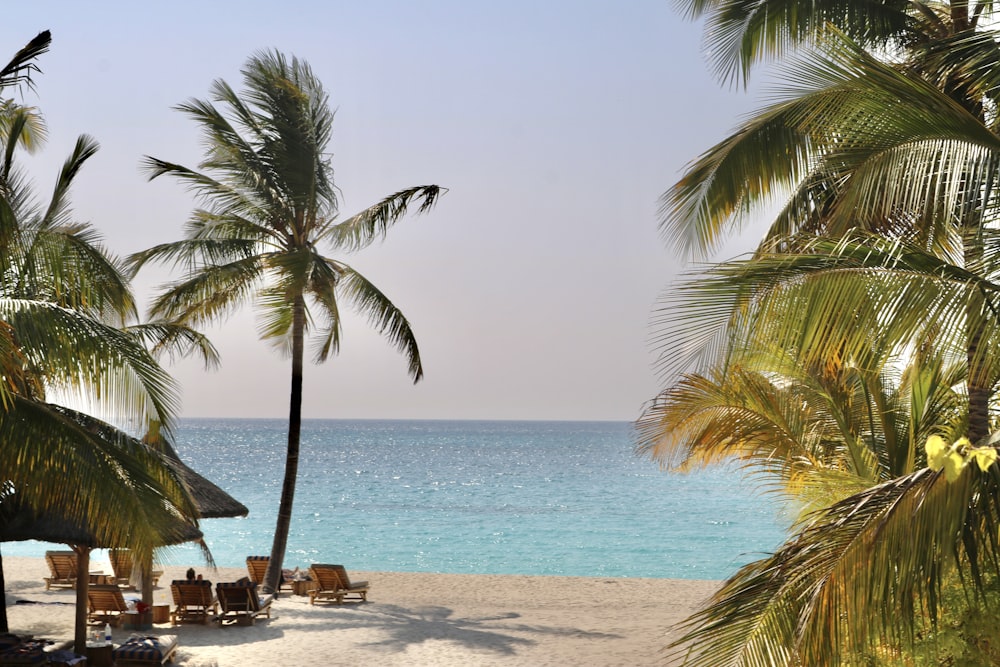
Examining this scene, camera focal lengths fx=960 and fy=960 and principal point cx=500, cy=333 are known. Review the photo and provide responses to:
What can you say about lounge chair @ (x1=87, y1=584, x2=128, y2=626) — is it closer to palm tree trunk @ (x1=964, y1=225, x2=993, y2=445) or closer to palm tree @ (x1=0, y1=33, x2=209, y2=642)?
palm tree @ (x1=0, y1=33, x2=209, y2=642)

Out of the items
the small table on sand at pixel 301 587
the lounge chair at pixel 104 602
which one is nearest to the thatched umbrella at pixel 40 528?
the lounge chair at pixel 104 602

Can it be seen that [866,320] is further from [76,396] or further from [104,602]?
[104,602]

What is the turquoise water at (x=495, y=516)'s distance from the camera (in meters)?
36.2

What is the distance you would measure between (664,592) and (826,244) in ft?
48.0

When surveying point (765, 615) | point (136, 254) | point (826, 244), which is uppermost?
point (136, 254)

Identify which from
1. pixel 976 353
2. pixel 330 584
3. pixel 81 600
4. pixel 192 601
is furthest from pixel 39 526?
pixel 976 353

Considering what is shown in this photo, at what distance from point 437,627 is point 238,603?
2692 mm

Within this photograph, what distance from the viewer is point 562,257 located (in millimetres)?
92312

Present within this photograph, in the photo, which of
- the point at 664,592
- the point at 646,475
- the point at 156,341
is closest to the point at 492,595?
the point at 664,592

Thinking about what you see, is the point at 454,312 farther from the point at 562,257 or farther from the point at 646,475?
the point at 646,475

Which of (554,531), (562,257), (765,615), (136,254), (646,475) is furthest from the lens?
(562,257)

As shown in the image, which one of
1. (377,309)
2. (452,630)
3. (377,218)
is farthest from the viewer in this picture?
(377,309)

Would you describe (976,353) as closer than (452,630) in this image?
Yes

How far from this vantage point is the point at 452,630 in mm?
13016
